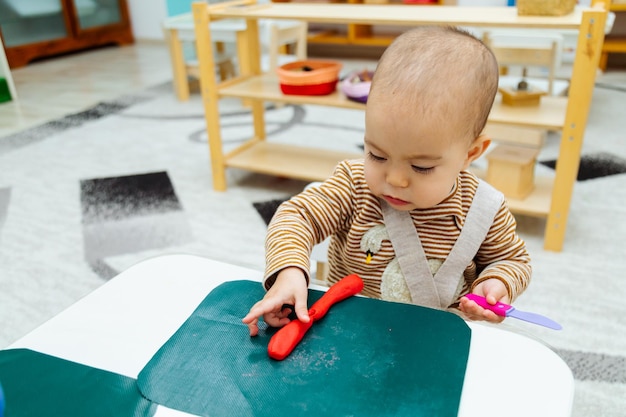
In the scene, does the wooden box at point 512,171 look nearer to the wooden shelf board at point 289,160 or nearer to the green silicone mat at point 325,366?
the wooden shelf board at point 289,160

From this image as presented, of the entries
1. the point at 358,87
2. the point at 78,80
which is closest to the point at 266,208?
the point at 358,87

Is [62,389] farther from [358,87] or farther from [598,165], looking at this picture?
[598,165]

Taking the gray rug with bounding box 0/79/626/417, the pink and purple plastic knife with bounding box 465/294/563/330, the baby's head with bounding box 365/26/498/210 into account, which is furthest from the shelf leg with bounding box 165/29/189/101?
the pink and purple plastic knife with bounding box 465/294/563/330

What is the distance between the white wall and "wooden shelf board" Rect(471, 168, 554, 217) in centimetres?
391

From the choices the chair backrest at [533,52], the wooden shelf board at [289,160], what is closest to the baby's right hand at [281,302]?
the wooden shelf board at [289,160]

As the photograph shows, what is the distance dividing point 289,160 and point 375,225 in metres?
1.31

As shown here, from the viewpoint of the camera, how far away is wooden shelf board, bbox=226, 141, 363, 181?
6.07ft

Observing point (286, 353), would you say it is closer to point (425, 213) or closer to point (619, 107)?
point (425, 213)

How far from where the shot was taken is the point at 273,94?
1.80 m

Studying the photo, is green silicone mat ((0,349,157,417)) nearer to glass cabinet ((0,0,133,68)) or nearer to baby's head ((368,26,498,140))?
baby's head ((368,26,498,140))

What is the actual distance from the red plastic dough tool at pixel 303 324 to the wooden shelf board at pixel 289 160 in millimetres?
1238

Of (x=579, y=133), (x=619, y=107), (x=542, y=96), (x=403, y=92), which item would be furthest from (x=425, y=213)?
(x=619, y=107)

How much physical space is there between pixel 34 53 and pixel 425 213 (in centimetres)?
429

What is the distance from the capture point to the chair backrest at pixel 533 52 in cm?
218
